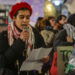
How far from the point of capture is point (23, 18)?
92.3 inches

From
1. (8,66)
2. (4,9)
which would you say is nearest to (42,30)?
(8,66)

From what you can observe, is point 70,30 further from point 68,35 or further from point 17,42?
point 17,42

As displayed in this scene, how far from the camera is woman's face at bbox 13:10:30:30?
7.66 ft

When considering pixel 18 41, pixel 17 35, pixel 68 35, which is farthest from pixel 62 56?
pixel 68 35

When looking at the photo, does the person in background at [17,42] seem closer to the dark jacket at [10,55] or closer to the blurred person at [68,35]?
the dark jacket at [10,55]

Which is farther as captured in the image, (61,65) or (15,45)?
(61,65)

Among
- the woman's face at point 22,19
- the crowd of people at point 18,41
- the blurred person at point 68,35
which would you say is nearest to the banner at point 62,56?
the crowd of people at point 18,41

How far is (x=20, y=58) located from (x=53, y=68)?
38.9 inches

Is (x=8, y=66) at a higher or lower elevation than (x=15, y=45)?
lower

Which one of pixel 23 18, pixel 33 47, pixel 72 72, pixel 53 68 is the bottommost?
pixel 53 68

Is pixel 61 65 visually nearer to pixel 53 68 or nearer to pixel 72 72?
pixel 53 68

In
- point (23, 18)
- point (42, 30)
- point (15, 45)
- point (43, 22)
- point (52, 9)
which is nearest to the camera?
point (15, 45)

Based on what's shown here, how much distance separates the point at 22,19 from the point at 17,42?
→ 0.29m

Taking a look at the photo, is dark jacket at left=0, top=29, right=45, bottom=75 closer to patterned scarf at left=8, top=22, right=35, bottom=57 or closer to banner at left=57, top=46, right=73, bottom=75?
patterned scarf at left=8, top=22, right=35, bottom=57
